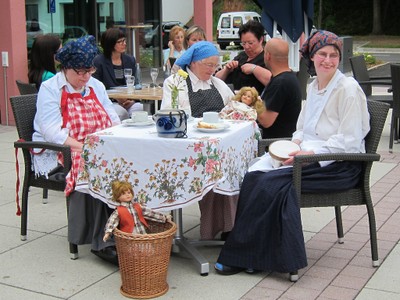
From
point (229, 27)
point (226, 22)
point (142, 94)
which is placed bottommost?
point (142, 94)

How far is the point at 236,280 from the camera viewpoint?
13.7 feet

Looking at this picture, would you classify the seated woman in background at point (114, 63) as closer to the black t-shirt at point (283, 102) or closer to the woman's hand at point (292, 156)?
the black t-shirt at point (283, 102)

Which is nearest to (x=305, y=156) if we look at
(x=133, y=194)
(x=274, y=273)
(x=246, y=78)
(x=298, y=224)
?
(x=298, y=224)

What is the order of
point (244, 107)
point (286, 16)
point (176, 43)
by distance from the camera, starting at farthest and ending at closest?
point (176, 43) → point (286, 16) → point (244, 107)

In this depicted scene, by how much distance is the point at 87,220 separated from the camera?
4578mm

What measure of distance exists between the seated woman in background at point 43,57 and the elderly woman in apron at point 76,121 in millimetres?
1858

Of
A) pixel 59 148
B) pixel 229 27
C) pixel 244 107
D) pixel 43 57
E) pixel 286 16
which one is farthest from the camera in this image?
pixel 229 27

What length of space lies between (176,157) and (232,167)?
0.40 meters

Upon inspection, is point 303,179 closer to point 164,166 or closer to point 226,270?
point 226,270

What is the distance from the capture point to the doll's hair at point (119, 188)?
4027 millimetres

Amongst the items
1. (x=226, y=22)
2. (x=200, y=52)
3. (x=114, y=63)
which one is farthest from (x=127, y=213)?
(x=226, y=22)

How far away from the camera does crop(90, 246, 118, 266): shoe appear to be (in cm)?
445

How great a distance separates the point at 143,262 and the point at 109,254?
68cm

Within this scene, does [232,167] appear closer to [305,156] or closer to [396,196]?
[305,156]
